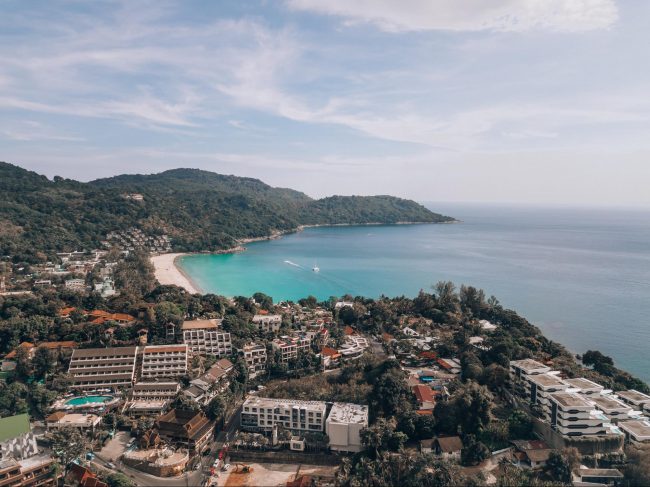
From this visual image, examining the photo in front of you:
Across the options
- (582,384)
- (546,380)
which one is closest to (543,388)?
(546,380)

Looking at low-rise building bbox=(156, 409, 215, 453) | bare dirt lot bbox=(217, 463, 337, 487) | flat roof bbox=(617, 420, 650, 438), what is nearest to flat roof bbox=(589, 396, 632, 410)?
flat roof bbox=(617, 420, 650, 438)

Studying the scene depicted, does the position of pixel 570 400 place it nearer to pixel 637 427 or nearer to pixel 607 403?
pixel 607 403

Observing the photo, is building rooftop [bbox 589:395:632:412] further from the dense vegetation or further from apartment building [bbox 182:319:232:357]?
the dense vegetation

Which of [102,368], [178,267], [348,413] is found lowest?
[348,413]

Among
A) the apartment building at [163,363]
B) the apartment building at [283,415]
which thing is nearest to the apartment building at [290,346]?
the apartment building at [163,363]

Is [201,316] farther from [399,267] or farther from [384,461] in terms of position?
[399,267]

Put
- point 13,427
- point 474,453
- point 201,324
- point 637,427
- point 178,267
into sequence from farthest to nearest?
1. point 178,267
2. point 201,324
3. point 637,427
4. point 13,427
5. point 474,453

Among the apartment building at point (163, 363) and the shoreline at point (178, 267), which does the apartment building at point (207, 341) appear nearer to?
the apartment building at point (163, 363)

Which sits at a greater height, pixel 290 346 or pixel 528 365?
pixel 528 365
